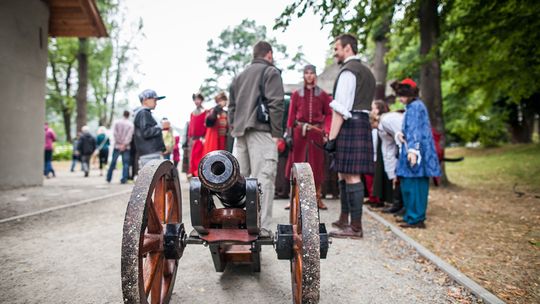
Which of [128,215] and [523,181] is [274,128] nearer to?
[128,215]

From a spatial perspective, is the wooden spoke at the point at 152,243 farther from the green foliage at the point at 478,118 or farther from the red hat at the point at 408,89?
the green foliage at the point at 478,118

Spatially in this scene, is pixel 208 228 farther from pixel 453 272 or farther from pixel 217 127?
pixel 217 127

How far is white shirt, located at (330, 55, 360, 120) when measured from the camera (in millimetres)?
4152

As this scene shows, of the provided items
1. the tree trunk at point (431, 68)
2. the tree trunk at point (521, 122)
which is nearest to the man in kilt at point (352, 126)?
the tree trunk at point (431, 68)

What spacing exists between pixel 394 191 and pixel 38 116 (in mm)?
8446

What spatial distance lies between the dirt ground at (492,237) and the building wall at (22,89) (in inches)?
317

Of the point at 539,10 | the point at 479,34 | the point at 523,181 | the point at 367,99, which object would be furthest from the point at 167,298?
the point at 523,181

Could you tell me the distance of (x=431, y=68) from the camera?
9.21 metres

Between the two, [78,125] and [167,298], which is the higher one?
[78,125]

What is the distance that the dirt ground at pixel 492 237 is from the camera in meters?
Result: 3.08

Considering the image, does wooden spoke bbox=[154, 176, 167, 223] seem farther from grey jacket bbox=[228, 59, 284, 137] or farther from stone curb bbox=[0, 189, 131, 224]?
stone curb bbox=[0, 189, 131, 224]

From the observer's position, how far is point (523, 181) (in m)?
10.1

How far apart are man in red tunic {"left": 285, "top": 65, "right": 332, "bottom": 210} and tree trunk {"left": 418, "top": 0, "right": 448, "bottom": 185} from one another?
4.20m

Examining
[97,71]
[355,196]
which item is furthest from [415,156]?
[97,71]
